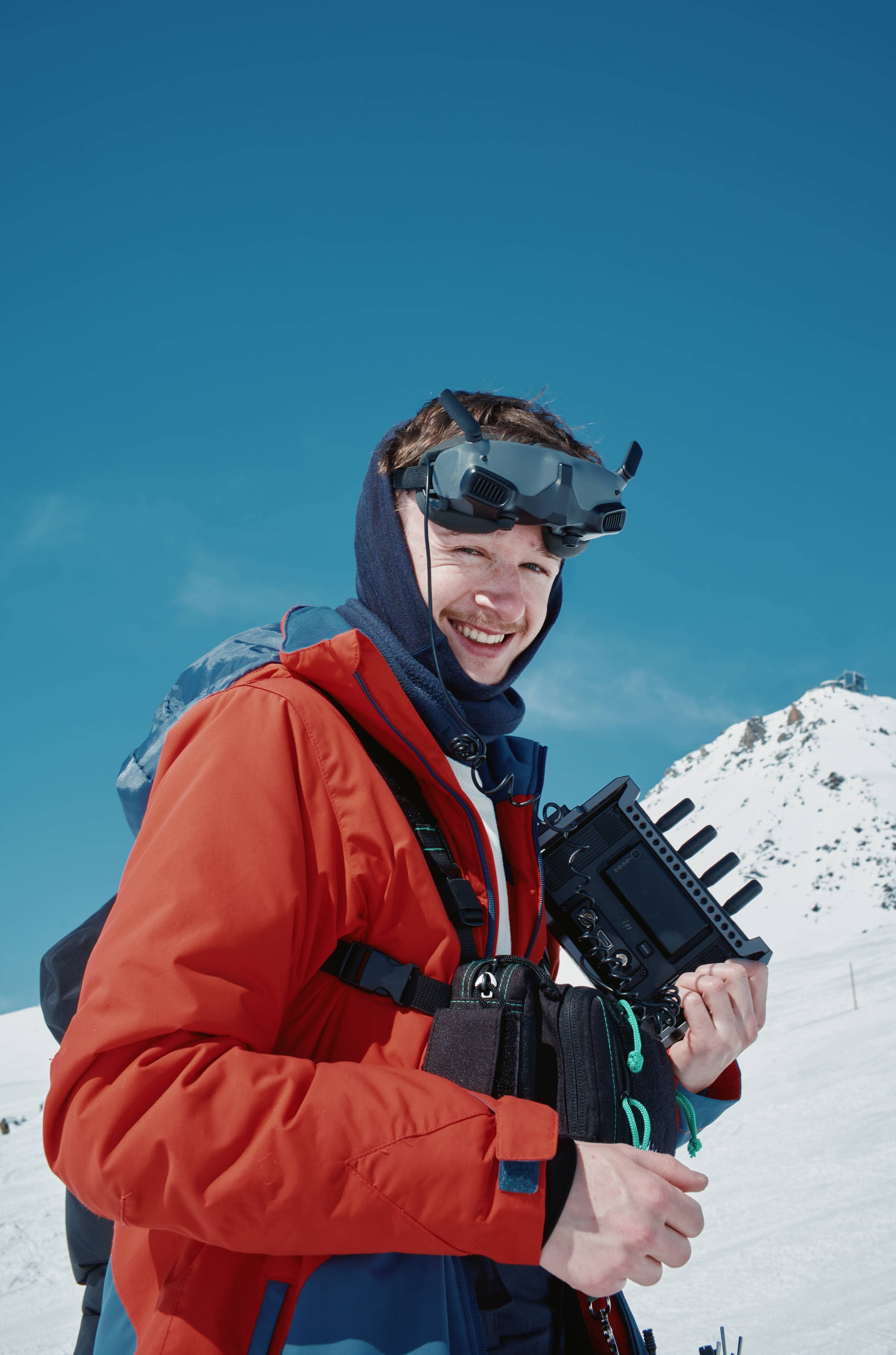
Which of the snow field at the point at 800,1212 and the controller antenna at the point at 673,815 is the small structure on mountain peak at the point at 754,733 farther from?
the controller antenna at the point at 673,815

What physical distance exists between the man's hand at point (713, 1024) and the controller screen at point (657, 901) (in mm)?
271

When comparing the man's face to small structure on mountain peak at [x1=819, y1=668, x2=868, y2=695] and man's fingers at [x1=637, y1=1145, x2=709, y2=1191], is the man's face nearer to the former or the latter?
man's fingers at [x1=637, y1=1145, x2=709, y2=1191]

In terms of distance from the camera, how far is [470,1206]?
48.0 inches

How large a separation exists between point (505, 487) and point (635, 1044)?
48.2 inches

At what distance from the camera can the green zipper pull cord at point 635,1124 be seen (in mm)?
1548

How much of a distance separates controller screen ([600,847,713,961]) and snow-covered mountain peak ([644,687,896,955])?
24.5 meters

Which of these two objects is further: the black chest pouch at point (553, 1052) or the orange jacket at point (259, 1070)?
the black chest pouch at point (553, 1052)

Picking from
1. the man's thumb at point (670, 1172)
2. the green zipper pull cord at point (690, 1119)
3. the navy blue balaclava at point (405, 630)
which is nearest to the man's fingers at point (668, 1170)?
the man's thumb at point (670, 1172)

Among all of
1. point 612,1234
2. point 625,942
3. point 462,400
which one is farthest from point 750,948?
point 462,400

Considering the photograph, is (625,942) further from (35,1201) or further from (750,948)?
(35,1201)

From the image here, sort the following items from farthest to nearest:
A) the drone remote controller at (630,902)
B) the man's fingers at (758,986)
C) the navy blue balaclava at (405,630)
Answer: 1. the drone remote controller at (630,902)
2. the man's fingers at (758,986)
3. the navy blue balaclava at (405,630)

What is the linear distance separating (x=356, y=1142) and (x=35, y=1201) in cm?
1115

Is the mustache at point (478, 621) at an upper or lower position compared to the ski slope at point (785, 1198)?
upper

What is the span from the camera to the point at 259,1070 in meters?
1.21
